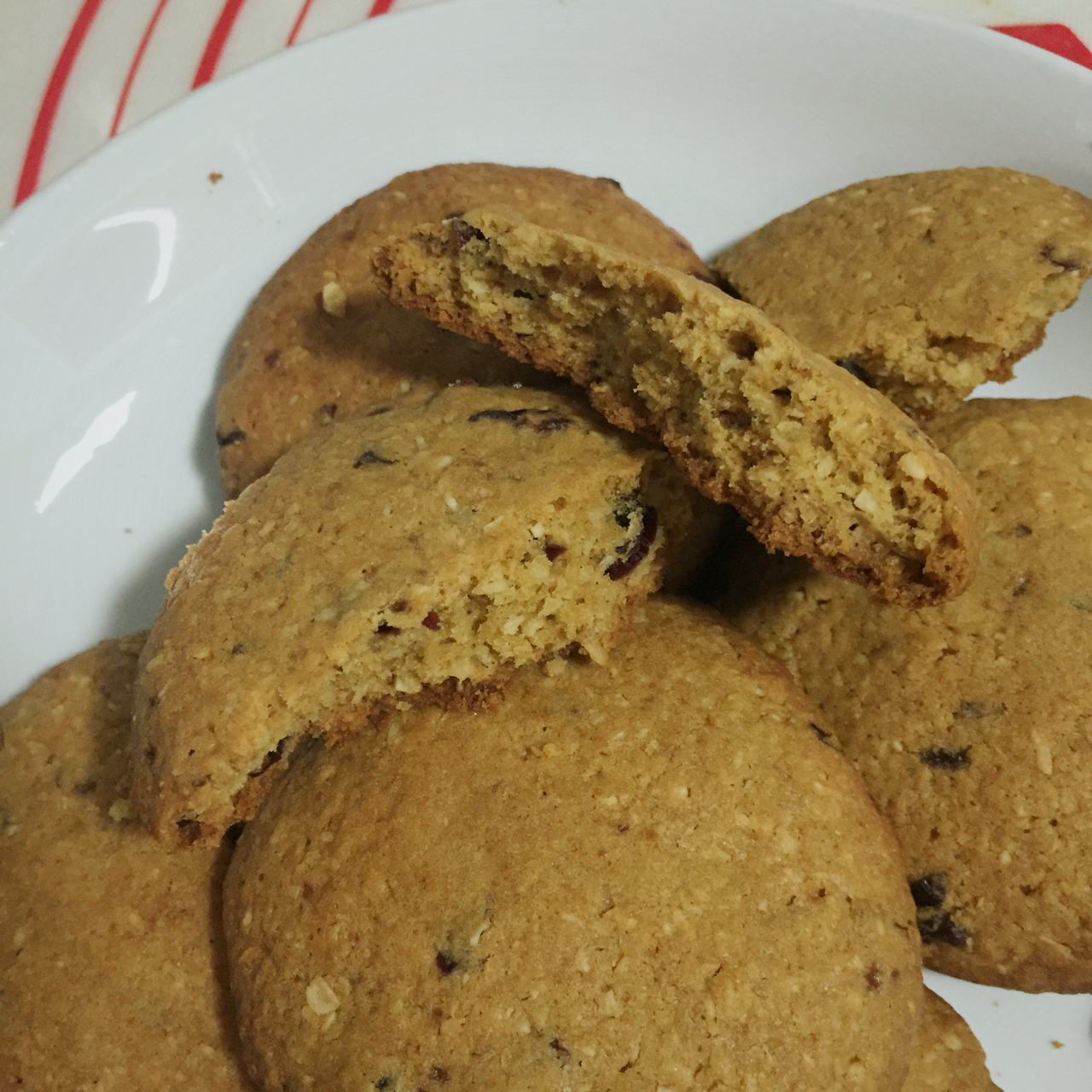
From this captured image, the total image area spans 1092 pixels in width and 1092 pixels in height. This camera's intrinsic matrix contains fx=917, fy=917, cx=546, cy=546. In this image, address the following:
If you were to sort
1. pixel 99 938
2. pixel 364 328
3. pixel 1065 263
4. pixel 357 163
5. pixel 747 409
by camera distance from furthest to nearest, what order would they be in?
pixel 357 163
pixel 364 328
pixel 1065 263
pixel 99 938
pixel 747 409

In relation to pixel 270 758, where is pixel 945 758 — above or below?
below

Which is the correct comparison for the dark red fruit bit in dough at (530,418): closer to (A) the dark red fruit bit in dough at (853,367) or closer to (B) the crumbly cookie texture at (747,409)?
(B) the crumbly cookie texture at (747,409)

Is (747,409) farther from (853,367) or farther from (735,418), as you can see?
(853,367)


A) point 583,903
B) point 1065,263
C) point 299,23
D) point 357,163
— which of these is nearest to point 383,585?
point 583,903

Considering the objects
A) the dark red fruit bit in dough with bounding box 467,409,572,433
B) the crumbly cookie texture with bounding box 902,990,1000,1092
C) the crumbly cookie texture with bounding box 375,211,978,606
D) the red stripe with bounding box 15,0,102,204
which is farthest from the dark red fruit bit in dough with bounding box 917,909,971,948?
the red stripe with bounding box 15,0,102,204

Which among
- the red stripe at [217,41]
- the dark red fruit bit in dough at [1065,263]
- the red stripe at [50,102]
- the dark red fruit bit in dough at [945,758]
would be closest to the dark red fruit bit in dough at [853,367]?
the dark red fruit bit in dough at [1065,263]

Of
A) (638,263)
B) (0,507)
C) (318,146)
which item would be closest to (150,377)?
(0,507)
